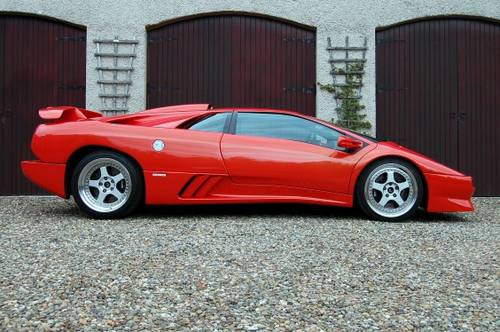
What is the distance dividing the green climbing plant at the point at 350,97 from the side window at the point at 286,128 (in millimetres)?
2794

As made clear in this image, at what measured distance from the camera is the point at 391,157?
183 inches

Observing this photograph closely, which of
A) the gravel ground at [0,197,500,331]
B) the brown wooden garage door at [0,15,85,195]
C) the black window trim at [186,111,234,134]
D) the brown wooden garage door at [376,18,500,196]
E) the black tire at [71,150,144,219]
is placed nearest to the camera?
the gravel ground at [0,197,500,331]

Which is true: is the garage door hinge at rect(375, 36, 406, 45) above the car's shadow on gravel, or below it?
above

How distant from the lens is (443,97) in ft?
24.9

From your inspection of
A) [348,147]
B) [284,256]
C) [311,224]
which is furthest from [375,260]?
[348,147]

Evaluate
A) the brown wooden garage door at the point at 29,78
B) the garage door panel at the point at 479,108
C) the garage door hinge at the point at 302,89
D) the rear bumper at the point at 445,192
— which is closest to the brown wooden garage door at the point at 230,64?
the garage door hinge at the point at 302,89

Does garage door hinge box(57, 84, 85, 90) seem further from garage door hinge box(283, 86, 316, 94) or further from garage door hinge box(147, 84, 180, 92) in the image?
garage door hinge box(283, 86, 316, 94)

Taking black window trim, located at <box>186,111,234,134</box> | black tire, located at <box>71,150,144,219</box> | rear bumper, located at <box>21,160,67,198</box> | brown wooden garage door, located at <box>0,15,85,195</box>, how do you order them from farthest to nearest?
brown wooden garage door, located at <box>0,15,85,195</box> < black window trim, located at <box>186,111,234,134</box> < rear bumper, located at <box>21,160,67,198</box> < black tire, located at <box>71,150,144,219</box>

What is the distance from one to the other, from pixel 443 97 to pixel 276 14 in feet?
9.60

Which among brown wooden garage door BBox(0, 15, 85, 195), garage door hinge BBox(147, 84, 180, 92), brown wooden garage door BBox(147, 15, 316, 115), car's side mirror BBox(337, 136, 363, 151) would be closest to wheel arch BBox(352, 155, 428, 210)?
car's side mirror BBox(337, 136, 363, 151)

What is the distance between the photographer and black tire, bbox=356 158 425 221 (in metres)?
4.61

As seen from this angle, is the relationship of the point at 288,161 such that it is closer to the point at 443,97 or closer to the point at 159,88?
the point at 159,88

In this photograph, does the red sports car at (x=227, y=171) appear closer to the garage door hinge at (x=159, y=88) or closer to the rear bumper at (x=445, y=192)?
the rear bumper at (x=445, y=192)

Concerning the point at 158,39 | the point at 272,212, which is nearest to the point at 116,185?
the point at 272,212
